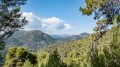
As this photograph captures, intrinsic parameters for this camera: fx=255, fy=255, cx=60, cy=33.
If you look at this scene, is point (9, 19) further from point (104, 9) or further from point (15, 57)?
point (15, 57)

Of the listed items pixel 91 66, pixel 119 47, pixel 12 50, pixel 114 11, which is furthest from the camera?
pixel 12 50

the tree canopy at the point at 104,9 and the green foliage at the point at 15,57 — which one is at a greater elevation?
the tree canopy at the point at 104,9

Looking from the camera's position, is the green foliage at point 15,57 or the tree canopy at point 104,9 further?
the green foliage at point 15,57

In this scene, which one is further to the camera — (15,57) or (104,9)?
(15,57)

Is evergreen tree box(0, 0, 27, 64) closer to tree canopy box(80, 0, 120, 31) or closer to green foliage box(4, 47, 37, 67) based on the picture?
tree canopy box(80, 0, 120, 31)

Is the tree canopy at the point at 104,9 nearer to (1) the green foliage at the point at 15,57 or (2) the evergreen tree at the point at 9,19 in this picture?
(2) the evergreen tree at the point at 9,19

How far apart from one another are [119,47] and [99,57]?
116 cm

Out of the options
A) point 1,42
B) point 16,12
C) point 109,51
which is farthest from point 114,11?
point 109,51

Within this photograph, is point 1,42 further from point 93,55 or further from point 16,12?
point 93,55

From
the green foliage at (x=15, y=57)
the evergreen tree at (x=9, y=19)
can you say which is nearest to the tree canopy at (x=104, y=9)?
the evergreen tree at (x=9, y=19)

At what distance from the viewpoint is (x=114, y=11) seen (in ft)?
95.6

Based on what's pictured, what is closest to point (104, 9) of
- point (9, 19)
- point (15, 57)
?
point (9, 19)

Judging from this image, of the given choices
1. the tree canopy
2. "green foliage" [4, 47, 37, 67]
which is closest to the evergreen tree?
the tree canopy

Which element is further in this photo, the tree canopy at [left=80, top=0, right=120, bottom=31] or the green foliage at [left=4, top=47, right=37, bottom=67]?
the green foliage at [left=4, top=47, right=37, bottom=67]
